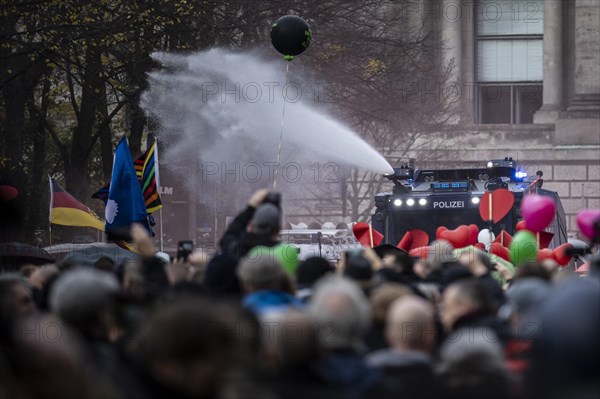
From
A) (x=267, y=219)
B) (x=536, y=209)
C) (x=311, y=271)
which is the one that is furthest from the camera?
(x=536, y=209)

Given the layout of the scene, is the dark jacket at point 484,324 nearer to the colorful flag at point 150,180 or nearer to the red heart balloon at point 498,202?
the red heart balloon at point 498,202

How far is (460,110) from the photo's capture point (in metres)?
54.3

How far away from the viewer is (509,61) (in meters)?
59.8

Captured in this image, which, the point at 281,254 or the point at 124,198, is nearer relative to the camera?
the point at 281,254

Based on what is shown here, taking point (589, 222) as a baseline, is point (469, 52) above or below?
above

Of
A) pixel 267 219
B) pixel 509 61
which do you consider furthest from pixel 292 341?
pixel 509 61

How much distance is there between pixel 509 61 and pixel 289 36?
40790mm

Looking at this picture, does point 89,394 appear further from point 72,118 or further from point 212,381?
point 72,118

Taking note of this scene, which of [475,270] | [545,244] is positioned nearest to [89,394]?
[475,270]

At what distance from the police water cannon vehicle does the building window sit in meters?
35.6

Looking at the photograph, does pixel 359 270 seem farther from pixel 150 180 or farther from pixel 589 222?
pixel 150 180

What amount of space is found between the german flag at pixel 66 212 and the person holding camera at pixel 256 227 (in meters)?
12.1

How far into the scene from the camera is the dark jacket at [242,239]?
1125 centimetres

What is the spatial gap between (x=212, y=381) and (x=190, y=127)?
26.5 meters
